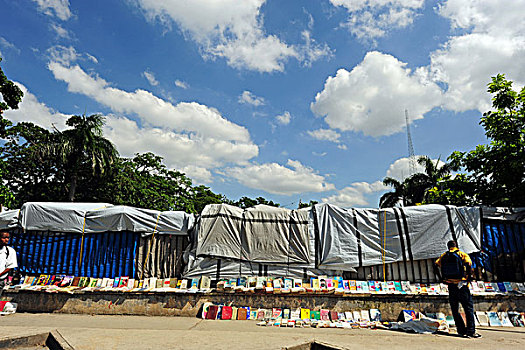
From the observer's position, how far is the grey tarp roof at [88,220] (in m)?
7.43

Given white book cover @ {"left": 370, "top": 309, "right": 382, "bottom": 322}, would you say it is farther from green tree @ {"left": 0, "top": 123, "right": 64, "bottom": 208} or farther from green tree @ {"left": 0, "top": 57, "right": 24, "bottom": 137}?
green tree @ {"left": 0, "top": 123, "right": 64, "bottom": 208}

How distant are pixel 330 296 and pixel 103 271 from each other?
16.9 ft

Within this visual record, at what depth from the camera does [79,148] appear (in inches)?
748

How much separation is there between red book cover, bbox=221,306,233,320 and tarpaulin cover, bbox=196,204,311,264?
1.11m

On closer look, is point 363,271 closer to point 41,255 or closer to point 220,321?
point 220,321

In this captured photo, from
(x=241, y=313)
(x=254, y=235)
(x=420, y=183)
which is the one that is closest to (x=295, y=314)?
(x=241, y=313)

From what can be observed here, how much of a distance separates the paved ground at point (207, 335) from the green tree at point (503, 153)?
3558 mm

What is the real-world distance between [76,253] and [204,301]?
3.32 m

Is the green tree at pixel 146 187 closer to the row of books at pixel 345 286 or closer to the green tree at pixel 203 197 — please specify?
the green tree at pixel 203 197

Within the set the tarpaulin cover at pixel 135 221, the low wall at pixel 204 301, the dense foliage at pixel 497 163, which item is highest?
the dense foliage at pixel 497 163

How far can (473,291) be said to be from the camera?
6723 millimetres

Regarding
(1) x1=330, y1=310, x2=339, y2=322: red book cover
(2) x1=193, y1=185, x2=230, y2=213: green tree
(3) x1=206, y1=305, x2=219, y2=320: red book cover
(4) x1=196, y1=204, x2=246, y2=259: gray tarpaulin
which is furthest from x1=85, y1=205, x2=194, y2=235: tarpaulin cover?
(2) x1=193, y1=185, x2=230, y2=213: green tree

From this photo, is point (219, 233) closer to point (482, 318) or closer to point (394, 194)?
point (482, 318)

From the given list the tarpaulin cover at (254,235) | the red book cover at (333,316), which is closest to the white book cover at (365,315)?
the red book cover at (333,316)
